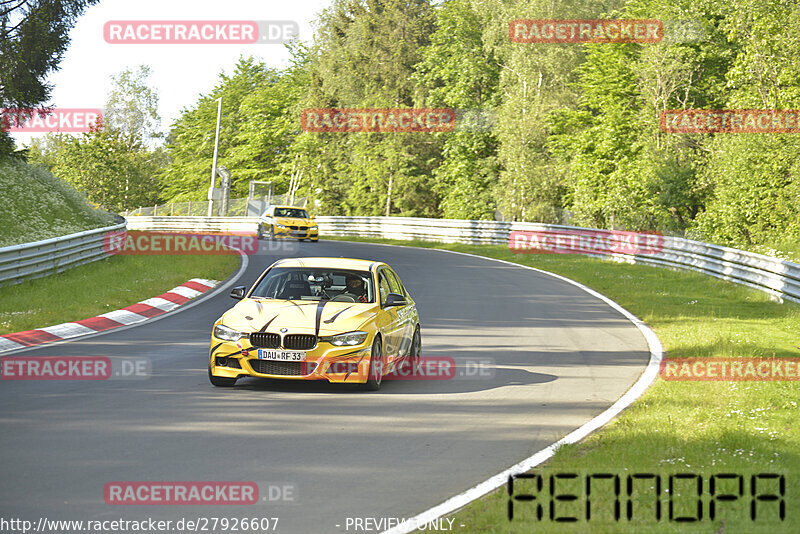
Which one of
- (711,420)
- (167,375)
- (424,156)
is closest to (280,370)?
(167,375)

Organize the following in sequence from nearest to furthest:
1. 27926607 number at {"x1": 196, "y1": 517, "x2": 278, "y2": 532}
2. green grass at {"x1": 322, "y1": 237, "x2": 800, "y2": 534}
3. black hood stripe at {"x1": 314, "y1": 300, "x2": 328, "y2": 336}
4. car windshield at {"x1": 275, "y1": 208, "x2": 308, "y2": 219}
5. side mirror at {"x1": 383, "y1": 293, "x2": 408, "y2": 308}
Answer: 27926607 number at {"x1": 196, "y1": 517, "x2": 278, "y2": 532} < green grass at {"x1": 322, "y1": 237, "x2": 800, "y2": 534} < black hood stripe at {"x1": 314, "y1": 300, "x2": 328, "y2": 336} < side mirror at {"x1": 383, "y1": 293, "x2": 408, "y2": 308} < car windshield at {"x1": 275, "y1": 208, "x2": 308, "y2": 219}

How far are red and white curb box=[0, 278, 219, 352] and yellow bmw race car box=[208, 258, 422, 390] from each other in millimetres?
4113

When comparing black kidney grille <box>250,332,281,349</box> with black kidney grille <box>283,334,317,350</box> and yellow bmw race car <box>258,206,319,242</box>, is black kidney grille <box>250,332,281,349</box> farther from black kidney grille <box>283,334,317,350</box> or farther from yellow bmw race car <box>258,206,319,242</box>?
yellow bmw race car <box>258,206,319,242</box>

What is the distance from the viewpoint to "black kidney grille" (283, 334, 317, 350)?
407 inches

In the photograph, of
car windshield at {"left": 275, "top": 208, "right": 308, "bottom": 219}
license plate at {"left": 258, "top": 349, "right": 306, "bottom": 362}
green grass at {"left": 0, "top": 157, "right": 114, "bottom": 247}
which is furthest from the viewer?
car windshield at {"left": 275, "top": 208, "right": 308, "bottom": 219}

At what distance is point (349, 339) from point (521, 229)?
30683 millimetres

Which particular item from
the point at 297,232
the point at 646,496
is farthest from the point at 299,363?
the point at 297,232

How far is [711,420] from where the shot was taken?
9.31 metres

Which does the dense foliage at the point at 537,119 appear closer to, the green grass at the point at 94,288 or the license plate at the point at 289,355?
the green grass at the point at 94,288

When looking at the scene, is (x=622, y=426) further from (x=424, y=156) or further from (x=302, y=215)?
(x=424, y=156)
